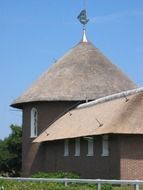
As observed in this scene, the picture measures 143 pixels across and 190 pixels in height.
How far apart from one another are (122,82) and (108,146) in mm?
14482

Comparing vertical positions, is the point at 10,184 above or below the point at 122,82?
below

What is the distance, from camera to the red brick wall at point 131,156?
33469mm

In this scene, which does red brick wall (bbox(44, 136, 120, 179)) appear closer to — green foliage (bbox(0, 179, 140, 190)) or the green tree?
the green tree

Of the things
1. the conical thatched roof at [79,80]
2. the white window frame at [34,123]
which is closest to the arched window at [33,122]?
the white window frame at [34,123]

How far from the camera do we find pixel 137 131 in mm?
32781

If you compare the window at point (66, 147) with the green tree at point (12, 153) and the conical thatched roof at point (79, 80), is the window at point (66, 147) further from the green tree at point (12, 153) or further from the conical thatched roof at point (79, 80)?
the green tree at point (12, 153)

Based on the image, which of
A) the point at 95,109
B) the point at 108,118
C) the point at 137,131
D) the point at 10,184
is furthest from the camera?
the point at 95,109

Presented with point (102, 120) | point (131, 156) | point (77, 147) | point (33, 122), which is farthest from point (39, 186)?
point (33, 122)

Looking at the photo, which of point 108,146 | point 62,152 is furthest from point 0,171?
point 108,146

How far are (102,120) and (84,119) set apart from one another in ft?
13.7

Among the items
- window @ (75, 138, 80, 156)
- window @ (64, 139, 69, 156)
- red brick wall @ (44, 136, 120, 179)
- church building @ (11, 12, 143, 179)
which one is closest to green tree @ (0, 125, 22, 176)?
church building @ (11, 12, 143, 179)

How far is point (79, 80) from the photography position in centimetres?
4838

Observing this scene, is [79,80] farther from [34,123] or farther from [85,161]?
[85,161]

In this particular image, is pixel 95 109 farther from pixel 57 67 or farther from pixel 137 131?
pixel 57 67
